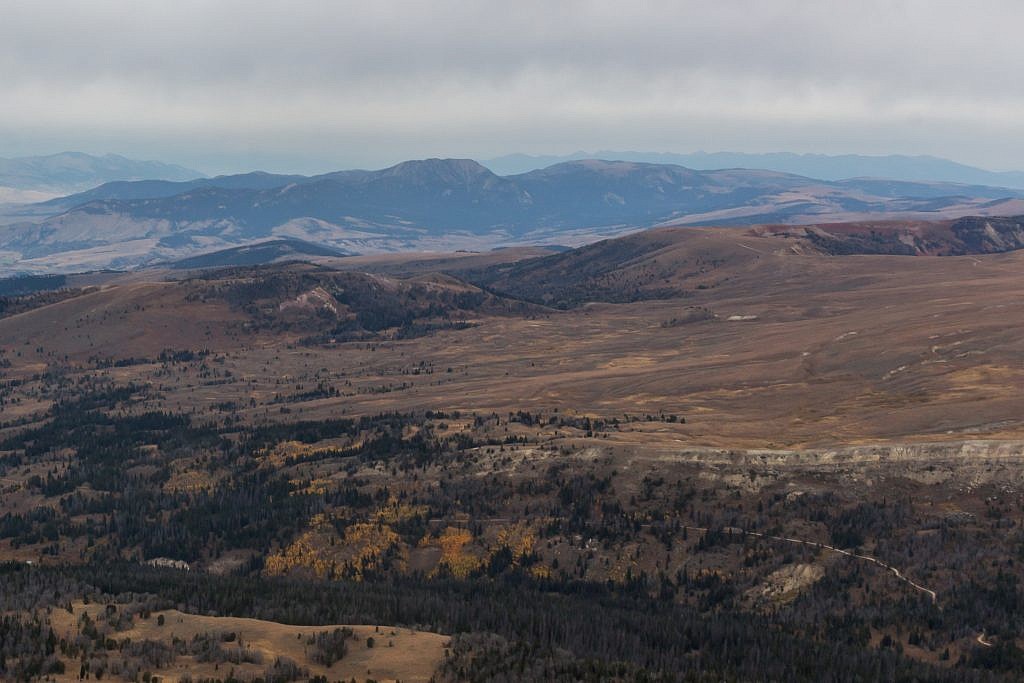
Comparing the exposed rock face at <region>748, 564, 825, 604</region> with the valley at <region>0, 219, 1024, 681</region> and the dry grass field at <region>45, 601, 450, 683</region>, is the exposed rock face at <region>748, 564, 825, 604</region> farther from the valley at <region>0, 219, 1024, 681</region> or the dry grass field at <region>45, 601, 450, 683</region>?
the dry grass field at <region>45, 601, 450, 683</region>

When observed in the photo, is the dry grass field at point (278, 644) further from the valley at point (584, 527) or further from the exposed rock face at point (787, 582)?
the exposed rock face at point (787, 582)

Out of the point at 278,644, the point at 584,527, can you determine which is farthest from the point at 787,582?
the point at 278,644

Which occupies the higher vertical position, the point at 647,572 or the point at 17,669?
the point at 17,669

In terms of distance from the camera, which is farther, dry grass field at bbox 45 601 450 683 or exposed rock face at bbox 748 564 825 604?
exposed rock face at bbox 748 564 825 604

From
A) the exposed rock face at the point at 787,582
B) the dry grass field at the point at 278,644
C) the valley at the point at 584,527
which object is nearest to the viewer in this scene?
the dry grass field at the point at 278,644


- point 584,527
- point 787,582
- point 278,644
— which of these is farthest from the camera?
point 584,527

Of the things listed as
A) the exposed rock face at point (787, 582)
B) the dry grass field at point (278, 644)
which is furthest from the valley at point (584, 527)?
the dry grass field at point (278, 644)

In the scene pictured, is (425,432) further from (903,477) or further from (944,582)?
(944,582)

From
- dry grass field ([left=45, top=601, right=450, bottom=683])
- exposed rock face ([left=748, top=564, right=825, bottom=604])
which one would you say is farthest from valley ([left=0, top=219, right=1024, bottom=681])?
dry grass field ([left=45, top=601, right=450, bottom=683])

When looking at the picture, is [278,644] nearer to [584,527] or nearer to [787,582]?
[584,527]

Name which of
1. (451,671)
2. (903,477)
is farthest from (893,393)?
(451,671)

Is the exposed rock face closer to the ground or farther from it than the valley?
closer to the ground
